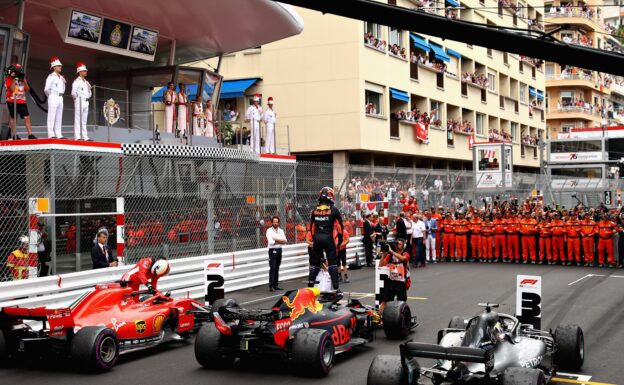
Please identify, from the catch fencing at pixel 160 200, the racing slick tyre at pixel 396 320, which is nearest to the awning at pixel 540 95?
the catch fencing at pixel 160 200

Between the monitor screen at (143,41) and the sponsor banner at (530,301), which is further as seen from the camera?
the monitor screen at (143,41)

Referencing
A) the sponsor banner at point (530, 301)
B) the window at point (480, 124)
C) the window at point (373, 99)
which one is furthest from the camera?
the window at point (480, 124)

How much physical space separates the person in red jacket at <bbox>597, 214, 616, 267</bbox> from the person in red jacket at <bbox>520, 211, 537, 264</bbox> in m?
2.03

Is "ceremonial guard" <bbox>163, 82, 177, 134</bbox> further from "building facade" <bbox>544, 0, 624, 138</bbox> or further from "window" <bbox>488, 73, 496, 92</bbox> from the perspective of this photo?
"building facade" <bbox>544, 0, 624, 138</bbox>

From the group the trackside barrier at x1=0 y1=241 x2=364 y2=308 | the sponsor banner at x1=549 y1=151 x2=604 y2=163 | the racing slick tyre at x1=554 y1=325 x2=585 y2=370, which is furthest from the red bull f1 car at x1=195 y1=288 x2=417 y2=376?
the sponsor banner at x1=549 y1=151 x2=604 y2=163

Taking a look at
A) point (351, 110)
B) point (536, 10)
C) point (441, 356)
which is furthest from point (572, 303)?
point (536, 10)

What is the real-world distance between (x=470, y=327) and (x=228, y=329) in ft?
9.84

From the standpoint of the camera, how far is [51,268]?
1383cm

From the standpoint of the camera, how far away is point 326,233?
13891mm

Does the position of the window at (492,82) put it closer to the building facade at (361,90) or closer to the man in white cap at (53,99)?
the building facade at (361,90)

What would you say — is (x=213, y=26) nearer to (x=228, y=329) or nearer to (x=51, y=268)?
(x=51, y=268)

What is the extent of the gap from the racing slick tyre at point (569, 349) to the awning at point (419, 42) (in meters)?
31.2

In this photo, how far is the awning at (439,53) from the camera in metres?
40.4

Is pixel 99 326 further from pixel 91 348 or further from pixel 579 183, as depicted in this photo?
pixel 579 183
